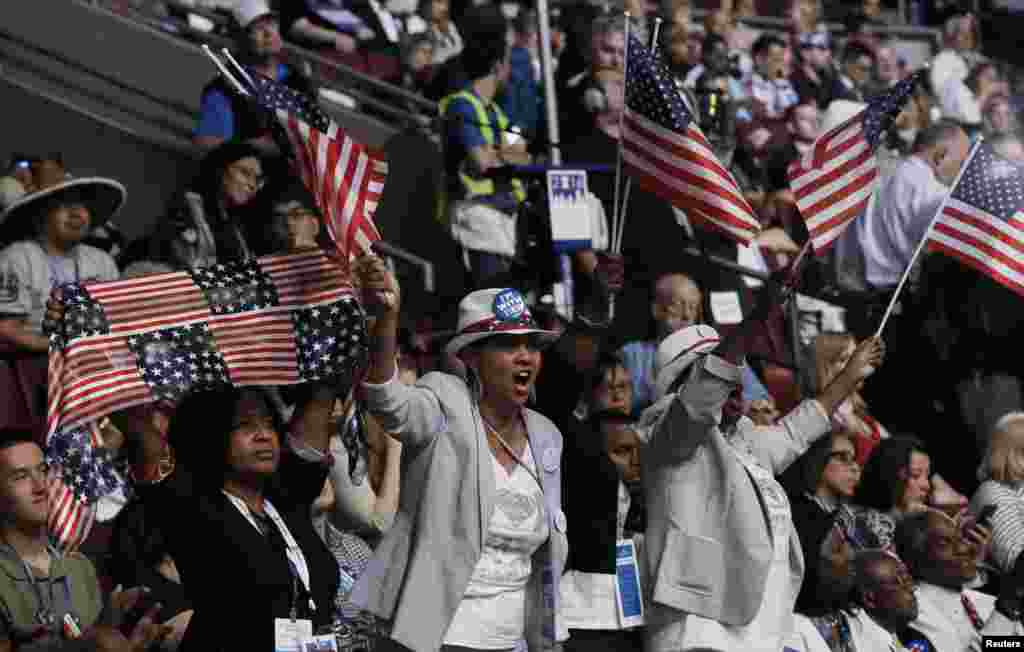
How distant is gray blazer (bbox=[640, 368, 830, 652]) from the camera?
8.18 m

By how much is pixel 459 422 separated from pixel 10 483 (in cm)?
161

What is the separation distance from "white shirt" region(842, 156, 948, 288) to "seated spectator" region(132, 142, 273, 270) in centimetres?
427

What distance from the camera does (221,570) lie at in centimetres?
719

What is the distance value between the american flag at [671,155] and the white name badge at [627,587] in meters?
1.63

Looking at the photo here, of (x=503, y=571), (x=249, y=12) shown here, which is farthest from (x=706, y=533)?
(x=249, y=12)

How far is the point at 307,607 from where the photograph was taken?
7383mm

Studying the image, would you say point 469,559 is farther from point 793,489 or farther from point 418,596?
point 793,489

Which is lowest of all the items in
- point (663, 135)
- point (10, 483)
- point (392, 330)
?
point (10, 483)

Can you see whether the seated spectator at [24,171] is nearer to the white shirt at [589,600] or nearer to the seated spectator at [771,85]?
the white shirt at [589,600]

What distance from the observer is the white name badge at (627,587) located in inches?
329

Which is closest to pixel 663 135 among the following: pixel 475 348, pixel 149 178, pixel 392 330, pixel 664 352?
pixel 664 352

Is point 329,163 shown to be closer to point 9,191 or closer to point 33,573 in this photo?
point 33,573

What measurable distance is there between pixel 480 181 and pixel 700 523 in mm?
4370

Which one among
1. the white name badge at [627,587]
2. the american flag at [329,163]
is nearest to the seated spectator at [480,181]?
the american flag at [329,163]
